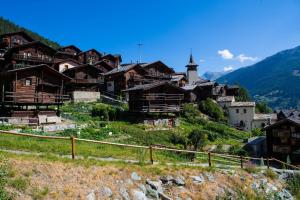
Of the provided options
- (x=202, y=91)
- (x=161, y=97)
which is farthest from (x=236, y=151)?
(x=202, y=91)

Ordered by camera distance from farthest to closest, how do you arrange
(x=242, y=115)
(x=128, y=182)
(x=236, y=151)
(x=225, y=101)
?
(x=225, y=101)
(x=242, y=115)
(x=236, y=151)
(x=128, y=182)

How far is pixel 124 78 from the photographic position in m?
65.2

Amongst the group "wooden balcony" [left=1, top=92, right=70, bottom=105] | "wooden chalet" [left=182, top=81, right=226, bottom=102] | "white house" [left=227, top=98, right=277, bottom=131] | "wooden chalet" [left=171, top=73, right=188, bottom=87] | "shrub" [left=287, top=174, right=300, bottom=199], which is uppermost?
"wooden chalet" [left=171, top=73, right=188, bottom=87]

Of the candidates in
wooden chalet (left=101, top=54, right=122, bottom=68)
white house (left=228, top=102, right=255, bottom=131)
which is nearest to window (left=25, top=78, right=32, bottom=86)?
wooden chalet (left=101, top=54, right=122, bottom=68)

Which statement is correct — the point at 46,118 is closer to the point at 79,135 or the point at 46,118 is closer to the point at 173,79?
the point at 79,135

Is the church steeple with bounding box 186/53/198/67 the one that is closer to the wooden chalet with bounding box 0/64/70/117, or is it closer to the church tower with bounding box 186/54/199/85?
the church tower with bounding box 186/54/199/85

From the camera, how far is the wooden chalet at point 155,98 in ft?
164

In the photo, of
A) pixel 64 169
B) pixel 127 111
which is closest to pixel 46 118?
pixel 127 111

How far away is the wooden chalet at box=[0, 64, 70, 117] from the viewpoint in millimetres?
38875

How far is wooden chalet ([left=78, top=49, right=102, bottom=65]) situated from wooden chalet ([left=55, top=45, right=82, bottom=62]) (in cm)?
139

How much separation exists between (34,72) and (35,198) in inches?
1222

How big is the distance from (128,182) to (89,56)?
69.3 m

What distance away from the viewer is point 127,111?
5128 centimetres

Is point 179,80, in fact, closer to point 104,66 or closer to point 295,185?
point 104,66
